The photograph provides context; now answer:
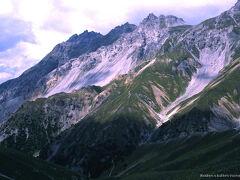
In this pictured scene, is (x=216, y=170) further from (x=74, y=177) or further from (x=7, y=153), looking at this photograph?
(x=7, y=153)

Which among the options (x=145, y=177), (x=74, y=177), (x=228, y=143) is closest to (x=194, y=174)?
(x=145, y=177)

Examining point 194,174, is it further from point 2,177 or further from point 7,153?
→ point 7,153

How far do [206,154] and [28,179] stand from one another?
98420 mm

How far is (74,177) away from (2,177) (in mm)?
55763

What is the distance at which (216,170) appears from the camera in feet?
436

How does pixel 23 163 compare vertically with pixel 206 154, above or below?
above

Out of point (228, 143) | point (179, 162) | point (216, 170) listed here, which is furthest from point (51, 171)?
point (228, 143)

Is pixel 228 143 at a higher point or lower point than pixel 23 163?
lower

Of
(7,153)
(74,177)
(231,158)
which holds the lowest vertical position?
(231,158)

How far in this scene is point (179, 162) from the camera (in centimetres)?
18225

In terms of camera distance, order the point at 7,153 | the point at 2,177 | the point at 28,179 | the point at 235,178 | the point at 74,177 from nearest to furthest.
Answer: the point at 235,178 → the point at 2,177 → the point at 28,179 → the point at 7,153 → the point at 74,177

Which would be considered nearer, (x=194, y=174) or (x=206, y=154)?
(x=194, y=174)

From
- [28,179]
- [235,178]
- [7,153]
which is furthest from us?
[7,153]

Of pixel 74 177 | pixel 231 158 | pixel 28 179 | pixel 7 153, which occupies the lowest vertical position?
pixel 231 158
